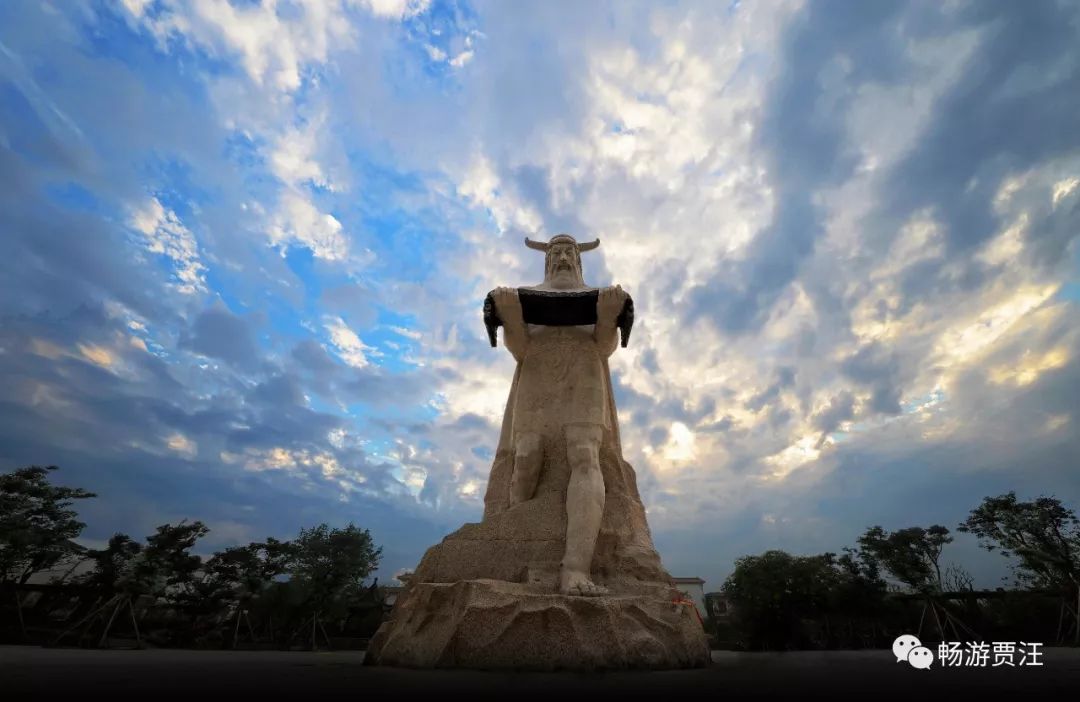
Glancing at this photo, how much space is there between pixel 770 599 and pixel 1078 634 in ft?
30.2

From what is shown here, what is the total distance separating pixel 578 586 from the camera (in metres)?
4.36

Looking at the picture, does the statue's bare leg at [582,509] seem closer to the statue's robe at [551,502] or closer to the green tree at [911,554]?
the statue's robe at [551,502]

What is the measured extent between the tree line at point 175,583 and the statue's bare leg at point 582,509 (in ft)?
37.3

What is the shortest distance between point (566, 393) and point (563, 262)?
6.04 ft

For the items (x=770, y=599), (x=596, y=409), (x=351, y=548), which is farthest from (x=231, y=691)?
(x=770, y=599)

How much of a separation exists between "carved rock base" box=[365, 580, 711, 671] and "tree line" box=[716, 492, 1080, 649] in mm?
15283

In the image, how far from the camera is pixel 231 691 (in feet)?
7.66

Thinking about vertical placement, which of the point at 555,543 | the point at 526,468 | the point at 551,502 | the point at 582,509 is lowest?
the point at 555,543

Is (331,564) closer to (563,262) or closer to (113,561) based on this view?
(113,561)

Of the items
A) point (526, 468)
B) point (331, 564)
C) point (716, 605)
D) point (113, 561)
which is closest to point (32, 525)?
point (113, 561)

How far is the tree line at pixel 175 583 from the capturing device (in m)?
11.8

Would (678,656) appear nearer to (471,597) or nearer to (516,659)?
(516,659)

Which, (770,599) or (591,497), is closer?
(591,497)

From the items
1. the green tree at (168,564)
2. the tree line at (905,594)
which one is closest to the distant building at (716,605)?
the tree line at (905,594)
